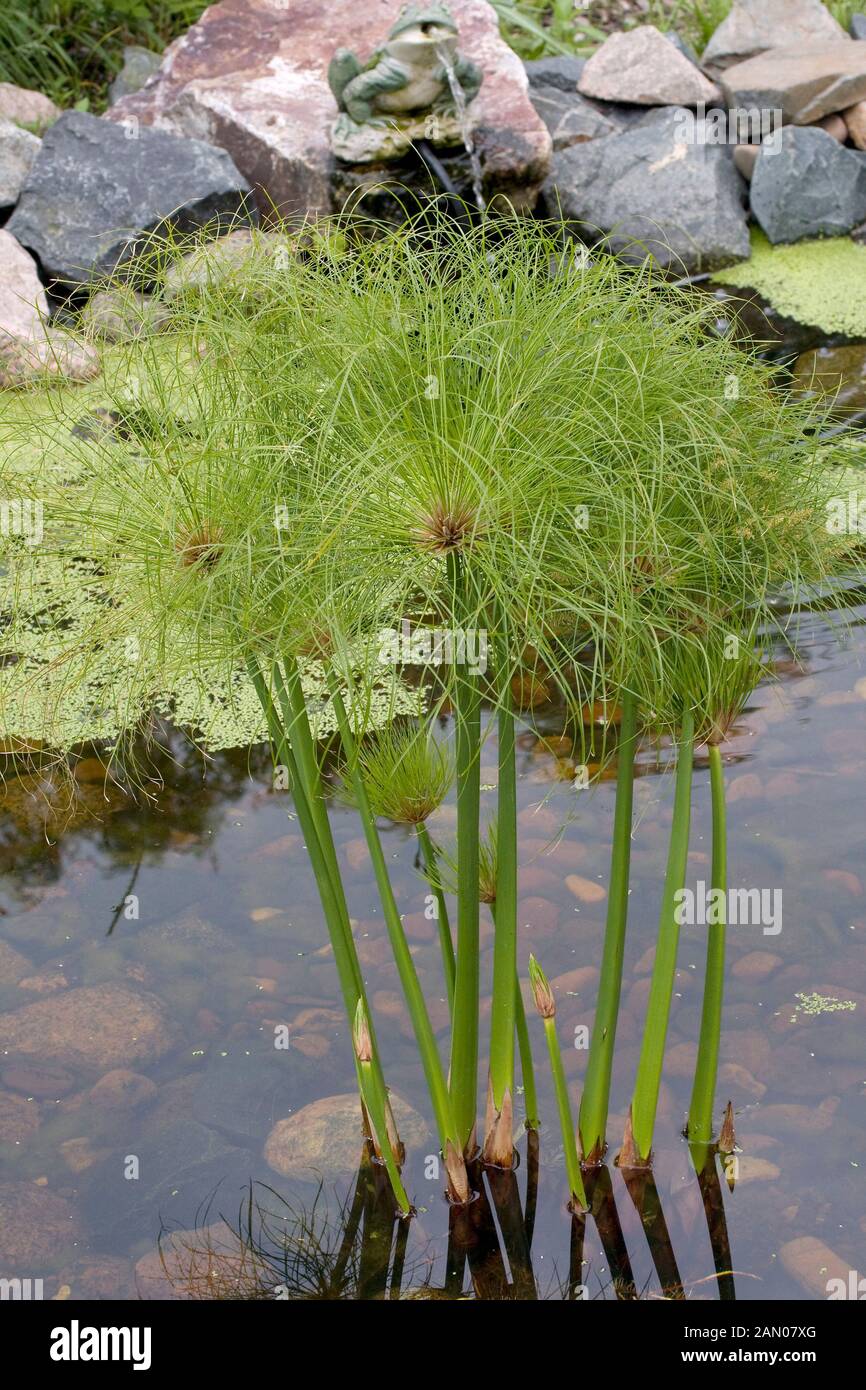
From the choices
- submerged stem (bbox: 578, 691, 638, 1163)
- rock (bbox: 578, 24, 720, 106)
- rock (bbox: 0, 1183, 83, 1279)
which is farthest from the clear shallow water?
rock (bbox: 578, 24, 720, 106)

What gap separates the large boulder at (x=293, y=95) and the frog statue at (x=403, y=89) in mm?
151

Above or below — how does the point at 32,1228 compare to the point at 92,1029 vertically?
below

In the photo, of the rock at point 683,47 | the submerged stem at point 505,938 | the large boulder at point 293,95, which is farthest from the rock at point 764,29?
the submerged stem at point 505,938

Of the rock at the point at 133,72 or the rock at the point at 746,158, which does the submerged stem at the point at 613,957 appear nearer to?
the rock at the point at 746,158

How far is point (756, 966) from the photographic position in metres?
2.87

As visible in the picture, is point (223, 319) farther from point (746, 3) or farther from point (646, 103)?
point (746, 3)

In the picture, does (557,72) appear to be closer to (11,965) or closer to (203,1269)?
(11,965)

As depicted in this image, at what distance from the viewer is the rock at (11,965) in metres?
3.00

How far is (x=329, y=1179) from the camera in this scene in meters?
2.45

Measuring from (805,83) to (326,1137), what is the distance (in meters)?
6.16

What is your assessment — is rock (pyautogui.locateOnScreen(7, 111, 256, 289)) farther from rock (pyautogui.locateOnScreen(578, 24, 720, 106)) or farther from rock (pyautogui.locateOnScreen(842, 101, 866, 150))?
rock (pyautogui.locateOnScreen(842, 101, 866, 150))

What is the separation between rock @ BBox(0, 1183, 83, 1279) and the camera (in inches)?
91.5

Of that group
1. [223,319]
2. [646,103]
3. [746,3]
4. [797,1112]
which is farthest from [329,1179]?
[746,3]

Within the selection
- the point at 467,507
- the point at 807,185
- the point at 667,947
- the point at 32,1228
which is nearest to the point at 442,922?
the point at 667,947
